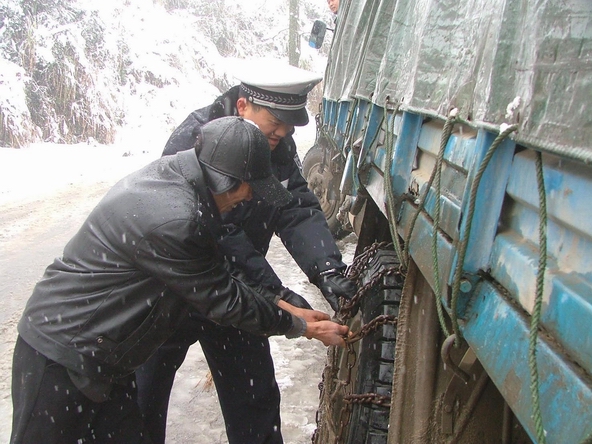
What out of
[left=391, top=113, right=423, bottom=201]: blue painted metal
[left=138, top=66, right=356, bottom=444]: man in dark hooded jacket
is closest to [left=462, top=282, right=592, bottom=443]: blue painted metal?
[left=391, top=113, right=423, bottom=201]: blue painted metal

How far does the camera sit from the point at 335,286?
2.60 m

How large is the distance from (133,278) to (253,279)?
802 millimetres

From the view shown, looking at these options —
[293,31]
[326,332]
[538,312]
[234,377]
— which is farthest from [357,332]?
[293,31]

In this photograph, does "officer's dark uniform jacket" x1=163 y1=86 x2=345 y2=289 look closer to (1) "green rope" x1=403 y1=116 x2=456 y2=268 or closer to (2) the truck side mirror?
(1) "green rope" x1=403 y1=116 x2=456 y2=268

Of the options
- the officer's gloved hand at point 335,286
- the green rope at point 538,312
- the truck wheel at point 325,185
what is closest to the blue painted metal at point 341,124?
the truck wheel at point 325,185

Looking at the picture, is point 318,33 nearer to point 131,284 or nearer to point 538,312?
point 131,284

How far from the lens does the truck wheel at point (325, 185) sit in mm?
5625

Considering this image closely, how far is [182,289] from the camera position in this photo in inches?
77.9

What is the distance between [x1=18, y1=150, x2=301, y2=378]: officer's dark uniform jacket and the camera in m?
1.91

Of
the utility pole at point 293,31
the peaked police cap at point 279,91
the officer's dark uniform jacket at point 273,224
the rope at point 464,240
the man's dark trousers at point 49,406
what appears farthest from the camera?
the utility pole at point 293,31

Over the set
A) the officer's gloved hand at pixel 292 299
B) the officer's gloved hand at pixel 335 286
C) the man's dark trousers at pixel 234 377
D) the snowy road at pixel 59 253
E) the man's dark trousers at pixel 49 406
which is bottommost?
the snowy road at pixel 59 253

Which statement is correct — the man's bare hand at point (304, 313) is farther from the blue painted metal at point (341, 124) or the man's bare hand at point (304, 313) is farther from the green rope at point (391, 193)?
the blue painted metal at point (341, 124)

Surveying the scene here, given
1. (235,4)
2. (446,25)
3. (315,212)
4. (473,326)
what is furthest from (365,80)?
(235,4)

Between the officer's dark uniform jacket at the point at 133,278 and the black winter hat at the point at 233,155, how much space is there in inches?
2.5
